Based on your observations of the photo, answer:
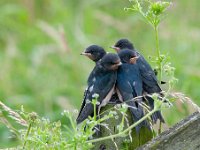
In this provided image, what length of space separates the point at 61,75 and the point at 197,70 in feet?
5.12

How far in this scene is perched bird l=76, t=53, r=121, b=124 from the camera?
117 inches

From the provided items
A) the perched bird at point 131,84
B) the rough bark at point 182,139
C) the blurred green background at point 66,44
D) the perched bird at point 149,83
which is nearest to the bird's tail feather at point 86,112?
the perched bird at point 131,84

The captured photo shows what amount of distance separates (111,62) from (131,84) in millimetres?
115

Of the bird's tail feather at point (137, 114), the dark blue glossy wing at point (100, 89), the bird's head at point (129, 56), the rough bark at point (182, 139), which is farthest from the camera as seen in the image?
the bird's head at point (129, 56)

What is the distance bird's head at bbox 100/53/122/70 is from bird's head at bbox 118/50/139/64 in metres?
0.07

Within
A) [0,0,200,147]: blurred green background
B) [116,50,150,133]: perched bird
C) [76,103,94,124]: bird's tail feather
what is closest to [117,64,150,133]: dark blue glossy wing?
[116,50,150,133]: perched bird

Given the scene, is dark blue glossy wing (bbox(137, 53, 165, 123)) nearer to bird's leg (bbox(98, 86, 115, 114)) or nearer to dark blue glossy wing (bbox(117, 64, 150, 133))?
dark blue glossy wing (bbox(117, 64, 150, 133))

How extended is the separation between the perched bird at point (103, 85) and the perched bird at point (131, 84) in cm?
3

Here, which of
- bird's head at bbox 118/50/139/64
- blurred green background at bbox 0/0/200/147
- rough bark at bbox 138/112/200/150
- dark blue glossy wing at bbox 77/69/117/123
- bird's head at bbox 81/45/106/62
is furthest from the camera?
blurred green background at bbox 0/0/200/147

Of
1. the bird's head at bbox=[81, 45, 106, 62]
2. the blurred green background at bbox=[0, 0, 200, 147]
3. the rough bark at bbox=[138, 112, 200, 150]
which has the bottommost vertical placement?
the rough bark at bbox=[138, 112, 200, 150]

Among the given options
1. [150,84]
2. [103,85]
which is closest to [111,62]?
[103,85]

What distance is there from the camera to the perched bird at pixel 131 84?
290 cm

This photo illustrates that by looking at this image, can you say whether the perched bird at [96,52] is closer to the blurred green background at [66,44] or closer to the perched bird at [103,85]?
the perched bird at [103,85]

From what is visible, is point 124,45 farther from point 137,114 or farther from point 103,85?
point 137,114
